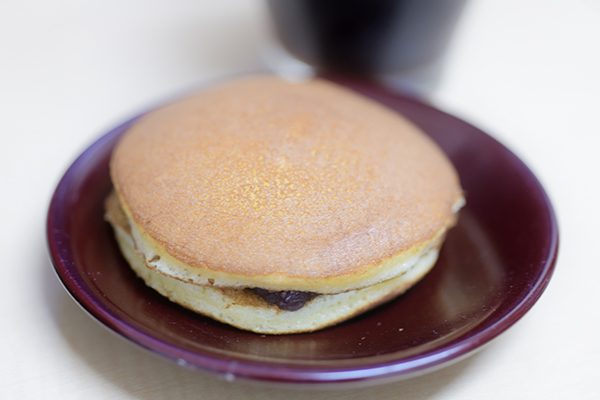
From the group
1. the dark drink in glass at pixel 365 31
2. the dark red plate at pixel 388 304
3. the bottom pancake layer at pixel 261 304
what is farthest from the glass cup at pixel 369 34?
the bottom pancake layer at pixel 261 304

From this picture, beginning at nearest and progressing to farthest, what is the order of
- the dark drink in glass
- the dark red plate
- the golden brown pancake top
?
1. the dark red plate
2. the golden brown pancake top
3. the dark drink in glass

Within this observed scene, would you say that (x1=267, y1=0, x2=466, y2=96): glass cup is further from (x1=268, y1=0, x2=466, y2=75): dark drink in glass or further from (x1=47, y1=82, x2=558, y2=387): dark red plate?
(x1=47, y1=82, x2=558, y2=387): dark red plate

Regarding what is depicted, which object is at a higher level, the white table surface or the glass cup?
the glass cup

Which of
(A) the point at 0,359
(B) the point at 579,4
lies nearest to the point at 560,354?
(A) the point at 0,359

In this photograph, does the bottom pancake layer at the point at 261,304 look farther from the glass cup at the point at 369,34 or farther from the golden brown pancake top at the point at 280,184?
the glass cup at the point at 369,34

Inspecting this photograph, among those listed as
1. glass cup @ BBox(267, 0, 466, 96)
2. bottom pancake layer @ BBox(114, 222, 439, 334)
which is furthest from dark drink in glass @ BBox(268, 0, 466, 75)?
bottom pancake layer @ BBox(114, 222, 439, 334)

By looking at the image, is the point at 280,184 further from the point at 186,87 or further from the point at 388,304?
the point at 186,87
